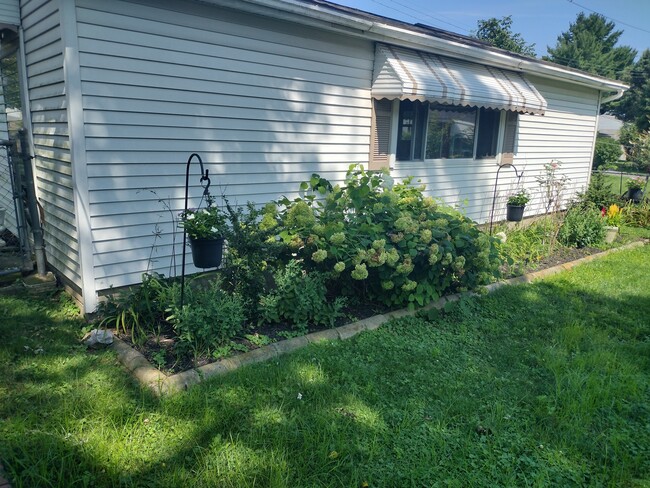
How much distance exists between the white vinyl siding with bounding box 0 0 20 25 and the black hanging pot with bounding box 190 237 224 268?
3381mm

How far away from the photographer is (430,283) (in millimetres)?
4848

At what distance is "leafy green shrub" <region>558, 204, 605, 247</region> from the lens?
8.00 meters


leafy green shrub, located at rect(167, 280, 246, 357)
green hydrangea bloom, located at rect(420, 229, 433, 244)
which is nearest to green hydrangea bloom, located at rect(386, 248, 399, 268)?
green hydrangea bloom, located at rect(420, 229, 433, 244)

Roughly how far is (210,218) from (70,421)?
5.30ft

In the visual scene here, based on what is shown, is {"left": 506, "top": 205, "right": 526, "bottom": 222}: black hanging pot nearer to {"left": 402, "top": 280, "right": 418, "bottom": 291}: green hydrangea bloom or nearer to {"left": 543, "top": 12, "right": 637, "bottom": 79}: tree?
{"left": 402, "top": 280, "right": 418, "bottom": 291}: green hydrangea bloom

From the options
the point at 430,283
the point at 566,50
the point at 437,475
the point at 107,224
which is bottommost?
the point at 437,475

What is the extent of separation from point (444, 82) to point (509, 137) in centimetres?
298

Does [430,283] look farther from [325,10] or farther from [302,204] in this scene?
[325,10]

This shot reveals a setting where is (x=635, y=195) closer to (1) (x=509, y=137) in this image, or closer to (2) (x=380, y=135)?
Result: (1) (x=509, y=137)

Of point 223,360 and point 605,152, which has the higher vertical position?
point 605,152

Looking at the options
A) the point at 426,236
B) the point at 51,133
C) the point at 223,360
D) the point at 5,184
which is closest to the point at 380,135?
the point at 426,236

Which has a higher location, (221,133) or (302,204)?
(221,133)

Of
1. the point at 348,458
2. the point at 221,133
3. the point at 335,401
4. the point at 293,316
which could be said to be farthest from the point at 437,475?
the point at 221,133

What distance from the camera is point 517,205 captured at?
842 cm
